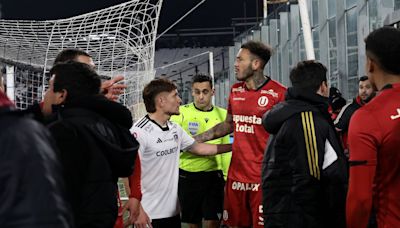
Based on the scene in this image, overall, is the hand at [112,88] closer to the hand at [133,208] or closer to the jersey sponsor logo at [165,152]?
the hand at [133,208]

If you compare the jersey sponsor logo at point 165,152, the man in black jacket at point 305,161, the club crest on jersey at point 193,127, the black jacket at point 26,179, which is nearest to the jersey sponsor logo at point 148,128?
the jersey sponsor logo at point 165,152

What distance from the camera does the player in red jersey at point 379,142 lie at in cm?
269

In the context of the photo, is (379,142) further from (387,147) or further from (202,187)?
(202,187)

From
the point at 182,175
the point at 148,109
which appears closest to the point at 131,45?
the point at 182,175

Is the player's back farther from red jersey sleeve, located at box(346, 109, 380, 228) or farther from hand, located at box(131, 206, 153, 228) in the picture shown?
hand, located at box(131, 206, 153, 228)

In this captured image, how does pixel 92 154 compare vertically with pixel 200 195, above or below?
above

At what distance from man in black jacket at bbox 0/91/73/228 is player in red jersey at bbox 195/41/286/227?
168 inches

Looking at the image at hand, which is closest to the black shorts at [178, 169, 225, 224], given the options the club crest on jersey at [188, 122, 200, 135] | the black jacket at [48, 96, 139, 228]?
the club crest on jersey at [188, 122, 200, 135]

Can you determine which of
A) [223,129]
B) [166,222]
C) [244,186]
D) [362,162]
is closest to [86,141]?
[362,162]

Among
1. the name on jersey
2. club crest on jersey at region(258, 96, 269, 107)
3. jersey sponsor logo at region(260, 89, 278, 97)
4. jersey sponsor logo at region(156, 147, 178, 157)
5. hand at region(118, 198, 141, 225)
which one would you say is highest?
jersey sponsor logo at region(260, 89, 278, 97)

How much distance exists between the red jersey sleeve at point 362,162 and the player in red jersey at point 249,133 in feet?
8.50

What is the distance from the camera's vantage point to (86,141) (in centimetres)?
284

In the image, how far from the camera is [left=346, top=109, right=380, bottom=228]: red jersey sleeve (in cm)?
269

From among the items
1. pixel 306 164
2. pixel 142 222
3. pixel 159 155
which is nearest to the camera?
pixel 306 164
